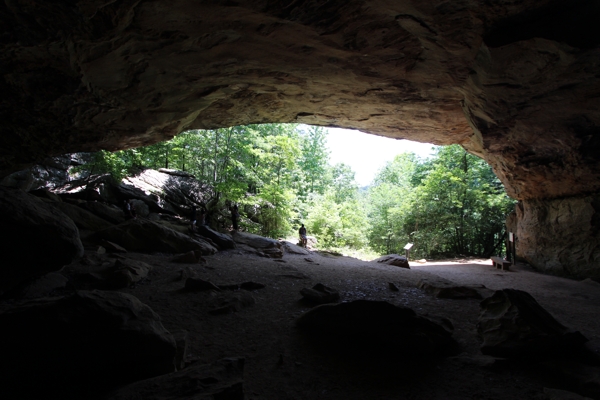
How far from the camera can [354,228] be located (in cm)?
2409

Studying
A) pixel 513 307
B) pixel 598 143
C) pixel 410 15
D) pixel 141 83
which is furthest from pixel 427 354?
pixel 598 143

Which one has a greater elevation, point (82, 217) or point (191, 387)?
point (82, 217)

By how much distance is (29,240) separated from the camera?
165 inches

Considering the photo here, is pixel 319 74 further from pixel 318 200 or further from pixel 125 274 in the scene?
pixel 318 200

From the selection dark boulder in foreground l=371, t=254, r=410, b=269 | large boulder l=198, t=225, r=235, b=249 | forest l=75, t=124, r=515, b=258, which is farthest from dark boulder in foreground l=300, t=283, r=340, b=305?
forest l=75, t=124, r=515, b=258

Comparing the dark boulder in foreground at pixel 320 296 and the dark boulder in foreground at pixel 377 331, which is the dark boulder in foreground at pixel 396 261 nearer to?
the dark boulder in foreground at pixel 320 296

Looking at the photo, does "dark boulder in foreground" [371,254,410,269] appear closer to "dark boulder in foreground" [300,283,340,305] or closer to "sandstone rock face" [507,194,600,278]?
"sandstone rock face" [507,194,600,278]

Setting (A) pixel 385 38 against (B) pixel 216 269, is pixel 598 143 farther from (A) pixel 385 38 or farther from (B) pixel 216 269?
(B) pixel 216 269

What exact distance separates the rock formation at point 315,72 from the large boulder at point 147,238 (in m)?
2.59

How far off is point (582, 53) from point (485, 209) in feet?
52.9

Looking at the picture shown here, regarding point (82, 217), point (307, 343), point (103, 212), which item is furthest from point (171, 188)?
point (307, 343)

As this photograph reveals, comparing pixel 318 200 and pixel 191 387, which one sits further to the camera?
pixel 318 200

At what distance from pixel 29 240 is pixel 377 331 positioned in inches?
199

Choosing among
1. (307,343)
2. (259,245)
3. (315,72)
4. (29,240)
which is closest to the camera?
(307,343)
